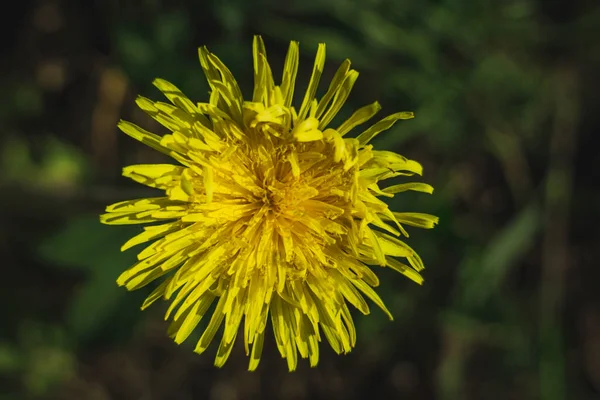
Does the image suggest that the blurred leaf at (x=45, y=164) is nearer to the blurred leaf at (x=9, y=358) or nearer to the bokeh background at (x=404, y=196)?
the bokeh background at (x=404, y=196)

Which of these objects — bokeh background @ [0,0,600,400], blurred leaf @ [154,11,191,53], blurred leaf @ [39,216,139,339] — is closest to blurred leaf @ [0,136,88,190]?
Answer: bokeh background @ [0,0,600,400]

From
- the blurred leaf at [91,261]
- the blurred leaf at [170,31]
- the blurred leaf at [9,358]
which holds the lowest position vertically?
the blurred leaf at [9,358]

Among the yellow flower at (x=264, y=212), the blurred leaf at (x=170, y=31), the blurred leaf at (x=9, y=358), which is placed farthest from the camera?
the blurred leaf at (x=9, y=358)

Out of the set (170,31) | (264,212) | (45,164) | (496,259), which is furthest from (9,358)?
(496,259)

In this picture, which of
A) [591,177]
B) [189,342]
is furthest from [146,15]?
[591,177]

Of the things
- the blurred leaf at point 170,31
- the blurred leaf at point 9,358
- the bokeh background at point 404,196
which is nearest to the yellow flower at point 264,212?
the bokeh background at point 404,196

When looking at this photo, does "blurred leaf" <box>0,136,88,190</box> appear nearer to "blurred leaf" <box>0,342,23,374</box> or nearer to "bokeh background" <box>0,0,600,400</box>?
"bokeh background" <box>0,0,600,400</box>

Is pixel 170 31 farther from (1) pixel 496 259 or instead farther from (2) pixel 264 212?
(1) pixel 496 259
